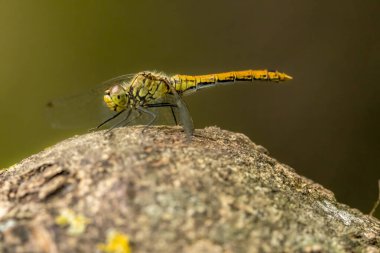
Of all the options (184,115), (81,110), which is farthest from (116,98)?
(184,115)

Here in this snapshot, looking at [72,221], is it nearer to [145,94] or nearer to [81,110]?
[145,94]

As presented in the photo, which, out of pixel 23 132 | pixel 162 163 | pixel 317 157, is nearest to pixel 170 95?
pixel 162 163

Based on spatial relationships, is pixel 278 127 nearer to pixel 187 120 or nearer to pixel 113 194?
pixel 187 120

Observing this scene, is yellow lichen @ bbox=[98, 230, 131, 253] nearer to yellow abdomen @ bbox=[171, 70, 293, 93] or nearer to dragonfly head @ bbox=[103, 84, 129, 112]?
dragonfly head @ bbox=[103, 84, 129, 112]

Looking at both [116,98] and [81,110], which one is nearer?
[116,98]

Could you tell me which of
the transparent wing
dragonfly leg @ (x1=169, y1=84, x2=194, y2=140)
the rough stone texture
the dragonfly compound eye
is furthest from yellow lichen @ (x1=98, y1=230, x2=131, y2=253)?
the transparent wing

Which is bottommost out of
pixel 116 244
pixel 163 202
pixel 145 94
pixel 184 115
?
pixel 116 244
